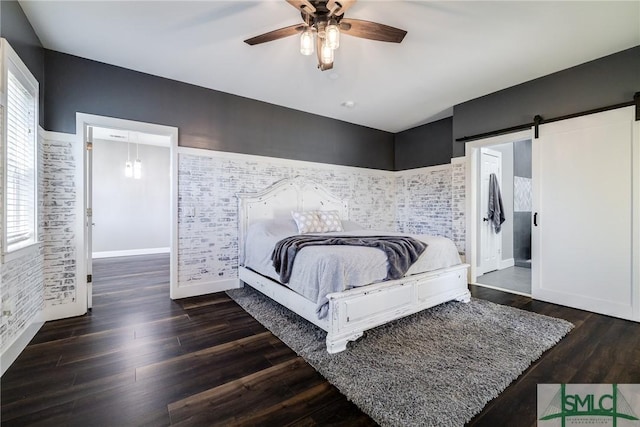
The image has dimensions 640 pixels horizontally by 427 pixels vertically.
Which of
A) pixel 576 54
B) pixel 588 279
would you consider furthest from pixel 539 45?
pixel 588 279

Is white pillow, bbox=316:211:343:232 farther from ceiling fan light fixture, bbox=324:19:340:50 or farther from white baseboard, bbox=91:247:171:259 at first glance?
white baseboard, bbox=91:247:171:259

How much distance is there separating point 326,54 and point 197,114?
2.34m

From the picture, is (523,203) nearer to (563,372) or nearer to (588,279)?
(588,279)

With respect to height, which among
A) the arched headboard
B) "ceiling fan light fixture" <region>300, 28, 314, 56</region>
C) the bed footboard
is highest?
"ceiling fan light fixture" <region>300, 28, 314, 56</region>

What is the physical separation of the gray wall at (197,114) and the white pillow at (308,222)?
3.70 feet

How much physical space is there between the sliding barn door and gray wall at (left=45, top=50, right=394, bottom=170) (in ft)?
9.78

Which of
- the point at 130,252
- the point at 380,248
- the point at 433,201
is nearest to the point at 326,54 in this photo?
the point at 380,248

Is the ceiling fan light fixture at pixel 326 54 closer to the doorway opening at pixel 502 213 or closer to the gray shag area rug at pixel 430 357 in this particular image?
the gray shag area rug at pixel 430 357

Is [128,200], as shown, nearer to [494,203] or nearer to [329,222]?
[329,222]

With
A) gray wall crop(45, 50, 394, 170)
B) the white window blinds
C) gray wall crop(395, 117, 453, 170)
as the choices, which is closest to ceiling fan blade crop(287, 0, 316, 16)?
the white window blinds

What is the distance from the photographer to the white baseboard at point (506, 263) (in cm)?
513

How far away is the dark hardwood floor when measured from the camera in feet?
4.93

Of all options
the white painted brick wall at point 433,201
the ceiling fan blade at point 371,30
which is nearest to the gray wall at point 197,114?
the white painted brick wall at point 433,201

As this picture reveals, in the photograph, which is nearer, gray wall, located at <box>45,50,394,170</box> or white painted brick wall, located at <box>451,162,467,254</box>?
gray wall, located at <box>45,50,394,170</box>
